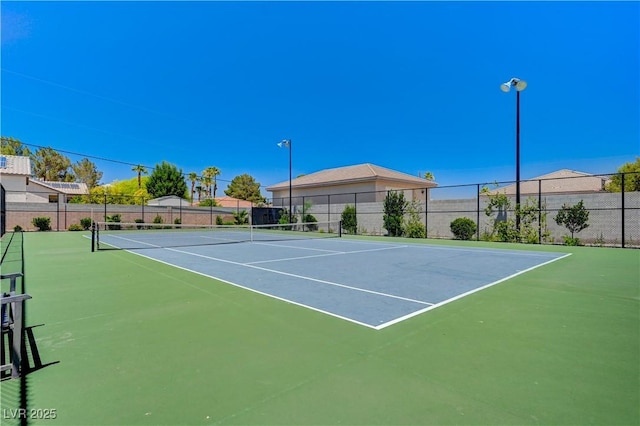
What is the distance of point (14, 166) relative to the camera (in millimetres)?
28359

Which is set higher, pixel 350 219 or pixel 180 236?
pixel 350 219

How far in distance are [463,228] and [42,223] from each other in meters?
29.2

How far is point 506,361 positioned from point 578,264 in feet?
25.5

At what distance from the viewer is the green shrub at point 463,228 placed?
56.7 ft

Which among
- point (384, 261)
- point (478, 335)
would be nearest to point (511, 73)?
point (384, 261)

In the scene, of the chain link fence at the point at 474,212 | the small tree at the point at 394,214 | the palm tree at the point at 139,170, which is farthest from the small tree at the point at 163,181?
the small tree at the point at 394,214

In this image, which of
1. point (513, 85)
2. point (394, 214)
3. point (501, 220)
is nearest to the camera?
point (513, 85)

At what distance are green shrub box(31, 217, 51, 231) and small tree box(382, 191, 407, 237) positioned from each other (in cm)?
2492

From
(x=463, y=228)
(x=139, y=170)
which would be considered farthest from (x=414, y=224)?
(x=139, y=170)

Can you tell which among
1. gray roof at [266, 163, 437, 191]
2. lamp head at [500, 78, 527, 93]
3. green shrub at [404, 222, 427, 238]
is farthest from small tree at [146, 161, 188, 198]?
lamp head at [500, 78, 527, 93]

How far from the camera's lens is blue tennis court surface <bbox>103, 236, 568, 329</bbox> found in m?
4.38

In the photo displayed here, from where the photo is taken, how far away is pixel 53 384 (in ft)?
7.72

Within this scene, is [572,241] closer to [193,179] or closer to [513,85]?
[513,85]

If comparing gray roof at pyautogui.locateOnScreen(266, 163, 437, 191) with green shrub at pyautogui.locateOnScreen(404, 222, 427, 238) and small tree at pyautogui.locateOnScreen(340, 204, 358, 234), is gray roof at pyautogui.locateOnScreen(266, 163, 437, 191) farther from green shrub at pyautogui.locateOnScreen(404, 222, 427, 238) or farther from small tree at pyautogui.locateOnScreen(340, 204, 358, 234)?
green shrub at pyautogui.locateOnScreen(404, 222, 427, 238)
